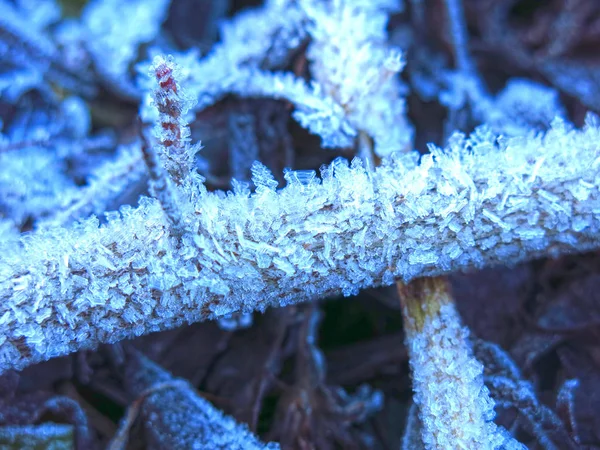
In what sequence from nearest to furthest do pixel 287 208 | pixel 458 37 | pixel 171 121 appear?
pixel 171 121 → pixel 287 208 → pixel 458 37

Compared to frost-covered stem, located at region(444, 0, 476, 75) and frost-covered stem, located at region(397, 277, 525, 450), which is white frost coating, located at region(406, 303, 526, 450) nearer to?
frost-covered stem, located at region(397, 277, 525, 450)

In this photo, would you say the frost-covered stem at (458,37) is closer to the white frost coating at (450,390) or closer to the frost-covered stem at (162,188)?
the white frost coating at (450,390)

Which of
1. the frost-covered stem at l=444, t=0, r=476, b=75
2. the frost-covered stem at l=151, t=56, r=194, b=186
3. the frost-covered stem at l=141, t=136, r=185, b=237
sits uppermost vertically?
the frost-covered stem at l=444, t=0, r=476, b=75

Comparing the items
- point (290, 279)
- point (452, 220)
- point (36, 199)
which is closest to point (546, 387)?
point (452, 220)

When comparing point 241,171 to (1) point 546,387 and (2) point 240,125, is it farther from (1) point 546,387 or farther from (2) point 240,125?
(1) point 546,387

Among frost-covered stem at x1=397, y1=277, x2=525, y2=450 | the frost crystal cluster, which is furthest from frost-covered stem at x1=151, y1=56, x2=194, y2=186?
frost-covered stem at x1=397, y1=277, x2=525, y2=450

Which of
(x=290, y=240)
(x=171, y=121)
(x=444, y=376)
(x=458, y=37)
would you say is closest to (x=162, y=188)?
(x=171, y=121)

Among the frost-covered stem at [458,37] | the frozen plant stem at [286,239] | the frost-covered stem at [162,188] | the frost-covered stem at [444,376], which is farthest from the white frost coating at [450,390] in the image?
the frost-covered stem at [458,37]

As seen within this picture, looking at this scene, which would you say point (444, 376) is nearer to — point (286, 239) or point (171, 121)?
point (286, 239)
